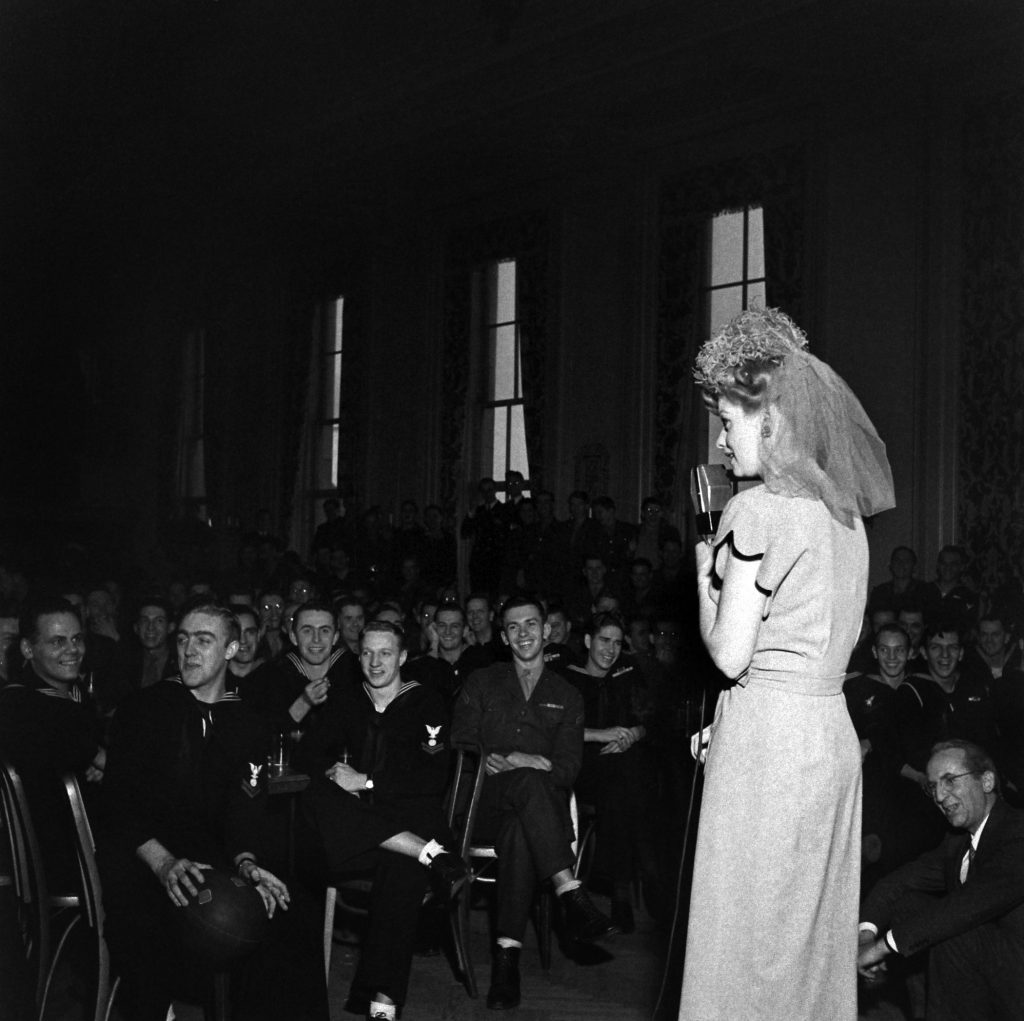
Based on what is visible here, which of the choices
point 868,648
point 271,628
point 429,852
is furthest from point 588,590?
point 429,852

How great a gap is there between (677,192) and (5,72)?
7.59m

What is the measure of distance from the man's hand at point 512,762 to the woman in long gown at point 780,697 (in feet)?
8.16

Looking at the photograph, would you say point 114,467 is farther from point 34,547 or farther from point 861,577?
point 861,577

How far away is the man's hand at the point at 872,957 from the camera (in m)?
3.47

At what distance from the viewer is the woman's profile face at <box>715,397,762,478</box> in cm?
204

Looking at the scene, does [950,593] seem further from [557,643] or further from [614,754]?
[614,754]

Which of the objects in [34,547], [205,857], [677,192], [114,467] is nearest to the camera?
[205,857]

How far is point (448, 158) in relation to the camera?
11.8 meters

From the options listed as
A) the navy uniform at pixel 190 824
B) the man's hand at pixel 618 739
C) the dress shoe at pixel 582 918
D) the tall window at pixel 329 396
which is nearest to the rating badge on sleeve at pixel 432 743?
the dress shoe at pixel 582 918

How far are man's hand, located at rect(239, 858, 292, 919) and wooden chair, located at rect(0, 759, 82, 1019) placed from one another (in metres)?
0.51

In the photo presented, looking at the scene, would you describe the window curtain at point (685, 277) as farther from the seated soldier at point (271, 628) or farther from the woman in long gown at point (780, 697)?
the woman in long gown at point (780, 697)

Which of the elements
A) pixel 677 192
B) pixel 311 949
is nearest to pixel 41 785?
pixel 311 949

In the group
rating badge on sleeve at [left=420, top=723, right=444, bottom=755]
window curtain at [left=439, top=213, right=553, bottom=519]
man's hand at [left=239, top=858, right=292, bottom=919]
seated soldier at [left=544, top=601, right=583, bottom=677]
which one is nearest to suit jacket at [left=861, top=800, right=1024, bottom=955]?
rating badge on sleeve at [left=420, top=723, right=444, bottom=755]

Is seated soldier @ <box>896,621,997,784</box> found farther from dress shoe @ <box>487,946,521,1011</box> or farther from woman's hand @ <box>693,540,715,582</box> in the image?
woman's hand @ <box>693,540,715,582</box>
